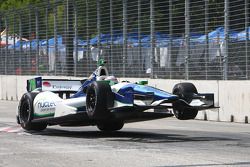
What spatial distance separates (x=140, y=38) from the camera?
77.8ft

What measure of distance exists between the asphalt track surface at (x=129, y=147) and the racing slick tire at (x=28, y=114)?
167 millimetres

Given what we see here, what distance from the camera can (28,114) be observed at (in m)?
15.0

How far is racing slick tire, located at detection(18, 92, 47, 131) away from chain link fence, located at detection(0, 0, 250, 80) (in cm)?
629

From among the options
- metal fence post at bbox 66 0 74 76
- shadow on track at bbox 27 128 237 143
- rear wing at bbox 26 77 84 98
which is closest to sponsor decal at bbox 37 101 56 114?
shadow on track at bbox 27 128 237 143

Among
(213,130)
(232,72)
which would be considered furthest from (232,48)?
(213,130)

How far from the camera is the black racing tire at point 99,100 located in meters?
13.0

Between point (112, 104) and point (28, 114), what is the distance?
2626 mm

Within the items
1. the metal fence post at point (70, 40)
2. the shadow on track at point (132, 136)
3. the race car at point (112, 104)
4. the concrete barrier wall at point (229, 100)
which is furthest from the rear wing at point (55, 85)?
the metal fence post at point (70, 40)

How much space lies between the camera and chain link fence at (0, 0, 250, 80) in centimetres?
1964

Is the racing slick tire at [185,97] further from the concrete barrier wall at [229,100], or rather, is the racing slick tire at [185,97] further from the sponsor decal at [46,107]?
the concrete barrier wall at [229,100]

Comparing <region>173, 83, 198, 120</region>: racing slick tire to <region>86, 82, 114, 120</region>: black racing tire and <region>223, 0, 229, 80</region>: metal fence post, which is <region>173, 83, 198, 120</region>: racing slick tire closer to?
<region>86, 82, 114, 120</region>: black racing tire

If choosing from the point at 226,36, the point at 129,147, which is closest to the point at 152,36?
the point at 226,36

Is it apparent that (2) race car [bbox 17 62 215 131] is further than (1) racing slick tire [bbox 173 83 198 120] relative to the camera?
No

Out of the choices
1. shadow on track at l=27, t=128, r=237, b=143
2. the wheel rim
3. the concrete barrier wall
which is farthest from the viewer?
the concrete barrier wall
